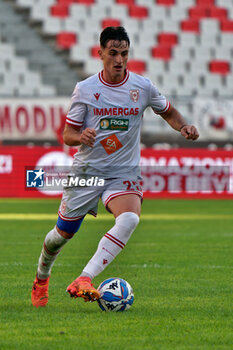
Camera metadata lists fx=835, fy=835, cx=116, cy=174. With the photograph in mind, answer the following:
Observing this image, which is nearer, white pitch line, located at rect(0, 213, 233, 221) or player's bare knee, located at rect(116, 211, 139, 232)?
player's bare knee, located at rect(116, 211, 139, 232)

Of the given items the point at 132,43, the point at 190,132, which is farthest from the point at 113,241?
the point at 132,43

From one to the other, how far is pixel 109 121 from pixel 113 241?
0.93 meters

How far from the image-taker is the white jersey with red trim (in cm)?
651

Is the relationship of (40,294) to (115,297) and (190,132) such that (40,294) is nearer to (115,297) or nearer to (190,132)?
(115,297)

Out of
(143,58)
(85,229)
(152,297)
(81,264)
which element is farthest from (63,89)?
(152,297)

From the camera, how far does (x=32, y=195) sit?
78.6ft

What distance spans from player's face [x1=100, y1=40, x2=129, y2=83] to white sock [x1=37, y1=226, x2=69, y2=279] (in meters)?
1.34

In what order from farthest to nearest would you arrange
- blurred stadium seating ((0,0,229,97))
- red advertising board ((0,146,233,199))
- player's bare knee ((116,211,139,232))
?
blurred stadium seating ((0,0,229,97))
red advertising board ((0,146,233,199))
player's bare knee ((116,211,139,232))

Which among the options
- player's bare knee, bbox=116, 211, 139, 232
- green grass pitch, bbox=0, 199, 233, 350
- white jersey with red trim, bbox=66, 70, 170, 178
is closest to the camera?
green grass pitch, bbox=0, 199, 233, 350

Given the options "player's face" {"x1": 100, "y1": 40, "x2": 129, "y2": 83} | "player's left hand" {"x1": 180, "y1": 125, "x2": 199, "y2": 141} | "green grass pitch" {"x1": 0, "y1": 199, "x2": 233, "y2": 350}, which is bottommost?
"green grass pitch" {"x1": 0, "y1": 199, "x2": 233, "y2": 350}

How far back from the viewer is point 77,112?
6531mm

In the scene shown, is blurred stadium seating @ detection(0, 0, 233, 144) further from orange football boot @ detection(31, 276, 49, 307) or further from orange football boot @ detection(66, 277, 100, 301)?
orange football boot @ detection(66, 277, 100, 301)

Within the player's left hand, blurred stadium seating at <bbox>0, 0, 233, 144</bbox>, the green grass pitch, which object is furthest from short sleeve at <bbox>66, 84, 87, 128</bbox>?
blurred stadium seating at <bbox>0, 0, 233, 144</bbox>

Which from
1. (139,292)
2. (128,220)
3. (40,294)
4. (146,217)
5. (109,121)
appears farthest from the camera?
(146,217)
